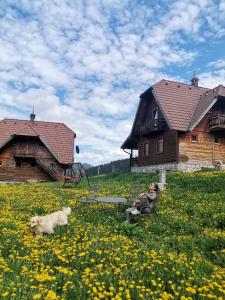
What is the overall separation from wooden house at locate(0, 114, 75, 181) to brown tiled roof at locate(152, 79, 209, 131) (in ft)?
40.6

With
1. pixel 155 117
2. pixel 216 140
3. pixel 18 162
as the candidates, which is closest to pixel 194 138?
pixel 216 140

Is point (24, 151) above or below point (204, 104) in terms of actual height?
below

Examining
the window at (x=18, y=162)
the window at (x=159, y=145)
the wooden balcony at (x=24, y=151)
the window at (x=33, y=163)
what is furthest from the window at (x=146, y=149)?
the window at (x=18, y=162)

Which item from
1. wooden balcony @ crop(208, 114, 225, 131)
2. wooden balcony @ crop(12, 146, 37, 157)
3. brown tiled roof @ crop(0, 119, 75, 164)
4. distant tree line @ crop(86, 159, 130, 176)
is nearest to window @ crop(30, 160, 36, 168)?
wooden balcony @ crop(12, 146, 37, 157)

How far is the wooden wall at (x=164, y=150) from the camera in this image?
92.0ft

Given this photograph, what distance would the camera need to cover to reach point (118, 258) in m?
5.61

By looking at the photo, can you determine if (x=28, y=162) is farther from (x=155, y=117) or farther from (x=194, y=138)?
(x=194, y=138)

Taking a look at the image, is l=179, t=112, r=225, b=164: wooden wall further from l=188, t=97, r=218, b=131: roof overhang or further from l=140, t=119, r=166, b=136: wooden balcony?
l=140, t=119, r=166, b=136: wooden balcony

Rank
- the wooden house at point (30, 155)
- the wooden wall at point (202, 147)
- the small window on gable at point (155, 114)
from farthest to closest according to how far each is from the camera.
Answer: the wooden house at point (30, 155)
the small window on gable at point (155, 114)
the wooden wall at point (202, 147)

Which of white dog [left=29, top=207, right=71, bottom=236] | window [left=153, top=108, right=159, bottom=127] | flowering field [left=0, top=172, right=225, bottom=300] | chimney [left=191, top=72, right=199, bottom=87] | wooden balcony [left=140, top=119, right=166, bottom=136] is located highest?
chimney [left=191, top=72, right=199, bottom=87]

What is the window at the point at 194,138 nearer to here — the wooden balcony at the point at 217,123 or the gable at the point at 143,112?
the wooden balcony at the point at 217,123

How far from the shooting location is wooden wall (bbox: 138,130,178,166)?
28053 mm

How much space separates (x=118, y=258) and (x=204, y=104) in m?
25.3

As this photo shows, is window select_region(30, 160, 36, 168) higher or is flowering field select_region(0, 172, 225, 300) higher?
window select_region(30, 160, 36, 168)
